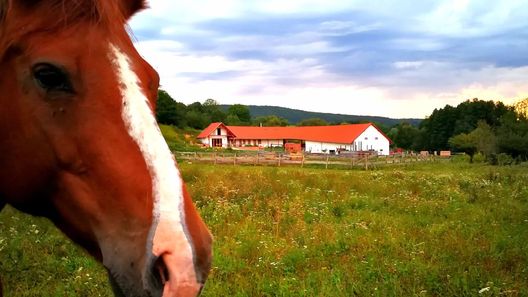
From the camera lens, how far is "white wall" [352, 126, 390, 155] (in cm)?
6944

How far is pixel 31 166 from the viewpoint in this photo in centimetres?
171

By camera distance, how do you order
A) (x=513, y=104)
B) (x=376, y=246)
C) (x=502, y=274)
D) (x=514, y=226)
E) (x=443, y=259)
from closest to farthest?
1. (x=502, y=274)
2. (x=443, y=259)
3. (x=376, y=246)
4. (x=514, y=226)
5. (x=513, y=104)

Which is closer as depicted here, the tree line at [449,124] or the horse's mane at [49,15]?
the horse's mane at [49,15]

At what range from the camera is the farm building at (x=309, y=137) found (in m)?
69.2

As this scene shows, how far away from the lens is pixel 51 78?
163 centimetres

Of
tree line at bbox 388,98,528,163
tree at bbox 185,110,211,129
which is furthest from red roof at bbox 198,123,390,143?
tree line at bbox 388,98,528,163

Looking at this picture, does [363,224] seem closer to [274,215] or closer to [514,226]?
[274,215]

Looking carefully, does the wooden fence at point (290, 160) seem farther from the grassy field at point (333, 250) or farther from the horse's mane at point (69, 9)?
the horse's mane at point (69, 9)

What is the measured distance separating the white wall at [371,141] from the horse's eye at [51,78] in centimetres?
6864

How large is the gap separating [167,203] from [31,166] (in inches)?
24.0

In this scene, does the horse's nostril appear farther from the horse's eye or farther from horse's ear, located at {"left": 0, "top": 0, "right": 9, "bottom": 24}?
horse's ear, located at {"left": 0, "top": 0, "right": 9, "bottom": 24}

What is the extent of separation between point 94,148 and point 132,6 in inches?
39.1

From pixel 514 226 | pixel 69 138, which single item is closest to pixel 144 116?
pixel 69 138

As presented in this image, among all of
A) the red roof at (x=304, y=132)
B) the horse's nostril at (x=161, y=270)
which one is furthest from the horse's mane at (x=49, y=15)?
the red roof at (x=304, y=132)
